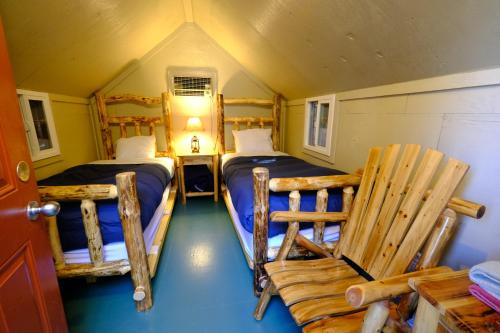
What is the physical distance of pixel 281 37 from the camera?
2008mm

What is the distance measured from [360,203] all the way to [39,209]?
143 cm

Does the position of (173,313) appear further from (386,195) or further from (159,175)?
(386,195)

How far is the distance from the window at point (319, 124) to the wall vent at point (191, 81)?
1.50 meters

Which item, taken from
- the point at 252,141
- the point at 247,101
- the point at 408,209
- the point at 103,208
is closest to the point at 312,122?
the point at 252,141

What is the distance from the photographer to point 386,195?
1184mm

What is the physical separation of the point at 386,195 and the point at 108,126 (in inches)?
133

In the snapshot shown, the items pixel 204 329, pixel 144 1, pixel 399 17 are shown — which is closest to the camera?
pixel 399 17

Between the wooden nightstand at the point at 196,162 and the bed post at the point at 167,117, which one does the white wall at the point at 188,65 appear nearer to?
the bed post at the point at 167,117

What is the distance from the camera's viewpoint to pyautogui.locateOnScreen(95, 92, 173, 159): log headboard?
3025 mm

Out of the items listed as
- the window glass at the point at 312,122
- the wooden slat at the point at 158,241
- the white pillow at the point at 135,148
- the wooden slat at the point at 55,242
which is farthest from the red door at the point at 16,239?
the window glass at the point at 312,122

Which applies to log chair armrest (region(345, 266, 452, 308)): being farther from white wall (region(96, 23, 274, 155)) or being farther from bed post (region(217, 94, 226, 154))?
white wall (region(96, 23, 274, 155))

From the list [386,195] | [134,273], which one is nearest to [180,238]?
[134,273]

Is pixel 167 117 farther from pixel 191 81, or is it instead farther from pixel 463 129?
pixel 463 129

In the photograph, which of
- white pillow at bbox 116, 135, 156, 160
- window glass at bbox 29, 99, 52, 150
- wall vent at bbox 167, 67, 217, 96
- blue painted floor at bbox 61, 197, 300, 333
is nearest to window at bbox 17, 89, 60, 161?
window glass at bbox 29, 99, 52, 150
